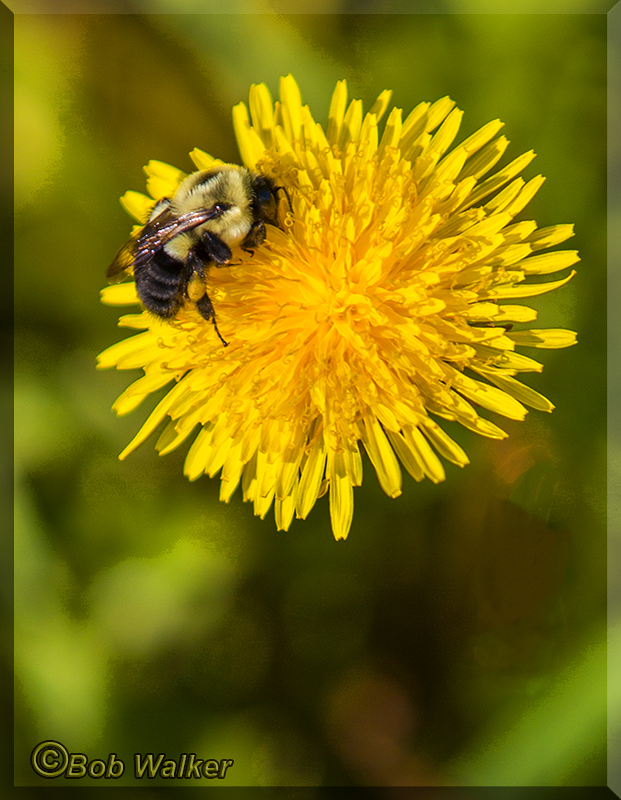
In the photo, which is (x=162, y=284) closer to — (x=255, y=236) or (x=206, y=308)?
(x=206, y=308)

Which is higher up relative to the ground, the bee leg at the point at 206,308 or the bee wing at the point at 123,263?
the bee wing at the point at 123,263

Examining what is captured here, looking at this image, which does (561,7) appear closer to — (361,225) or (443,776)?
(361,225)

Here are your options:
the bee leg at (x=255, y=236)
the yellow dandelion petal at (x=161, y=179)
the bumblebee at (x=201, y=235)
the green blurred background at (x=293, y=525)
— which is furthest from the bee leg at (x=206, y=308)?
the green blurred background at (x=293, y=525)

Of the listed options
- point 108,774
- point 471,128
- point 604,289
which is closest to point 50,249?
point 471,128

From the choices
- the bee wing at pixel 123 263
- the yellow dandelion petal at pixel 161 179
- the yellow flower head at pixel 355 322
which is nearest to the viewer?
the yellow flower head at pixel 355 322

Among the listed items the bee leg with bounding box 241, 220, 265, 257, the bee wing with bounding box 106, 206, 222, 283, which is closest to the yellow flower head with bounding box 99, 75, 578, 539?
the bee leg with bounding box 241, 220, 265, 257

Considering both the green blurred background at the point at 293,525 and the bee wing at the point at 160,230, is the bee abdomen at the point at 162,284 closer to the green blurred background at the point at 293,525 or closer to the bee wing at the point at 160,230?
the bee wing at the point at 160,230

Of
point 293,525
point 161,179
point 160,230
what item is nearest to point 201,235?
point 160,230
